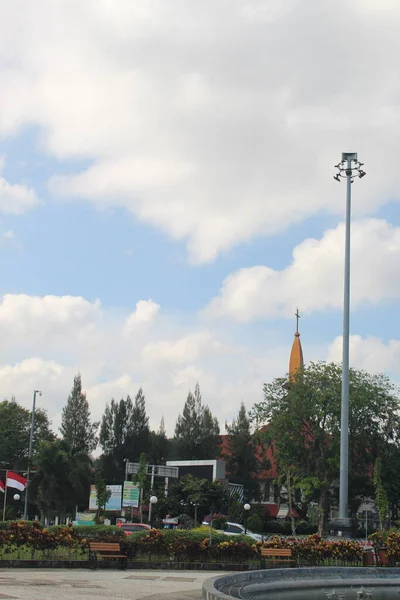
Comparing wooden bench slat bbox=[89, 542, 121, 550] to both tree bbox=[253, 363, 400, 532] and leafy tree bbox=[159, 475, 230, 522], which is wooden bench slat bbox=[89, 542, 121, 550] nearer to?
leafy tree bbox=[159, 475, 230, 522]

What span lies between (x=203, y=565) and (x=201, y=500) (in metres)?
19.0

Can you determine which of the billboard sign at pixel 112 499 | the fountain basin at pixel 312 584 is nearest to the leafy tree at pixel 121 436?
the billboard sign at pixel 112 499

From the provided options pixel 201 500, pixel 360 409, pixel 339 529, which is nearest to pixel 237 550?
pixel 339 529

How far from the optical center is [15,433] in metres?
75.4

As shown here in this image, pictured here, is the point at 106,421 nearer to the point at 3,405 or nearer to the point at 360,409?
the point at 3,405

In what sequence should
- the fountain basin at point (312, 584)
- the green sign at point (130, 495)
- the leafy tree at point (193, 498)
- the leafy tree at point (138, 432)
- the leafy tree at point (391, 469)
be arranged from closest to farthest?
the fountain basin at point (312, 584)
the leafy tree at point (193, 498)
the green sign at point (130, 495)
the leafy tree at point (391, 469)
the leafy tree at point (138, 432)

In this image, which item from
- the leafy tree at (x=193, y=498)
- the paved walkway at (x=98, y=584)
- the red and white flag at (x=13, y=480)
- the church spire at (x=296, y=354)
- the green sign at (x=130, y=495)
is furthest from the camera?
the church spire at (x=296, y=354)

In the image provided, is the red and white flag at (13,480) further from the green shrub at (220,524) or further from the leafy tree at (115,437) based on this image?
the leafy tree at (115,437)

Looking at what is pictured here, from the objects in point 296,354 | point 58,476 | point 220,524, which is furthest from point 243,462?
point 220,524

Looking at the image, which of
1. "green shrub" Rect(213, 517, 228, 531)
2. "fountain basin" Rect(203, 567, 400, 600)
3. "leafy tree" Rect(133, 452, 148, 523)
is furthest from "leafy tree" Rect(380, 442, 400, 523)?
"fountain basin" Rect(203, 567, 400, 600)

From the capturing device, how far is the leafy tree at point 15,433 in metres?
73.9

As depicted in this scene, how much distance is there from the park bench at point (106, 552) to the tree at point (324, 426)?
33.3 m

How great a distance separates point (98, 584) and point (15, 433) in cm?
6031

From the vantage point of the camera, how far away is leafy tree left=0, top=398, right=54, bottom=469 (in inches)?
2908
